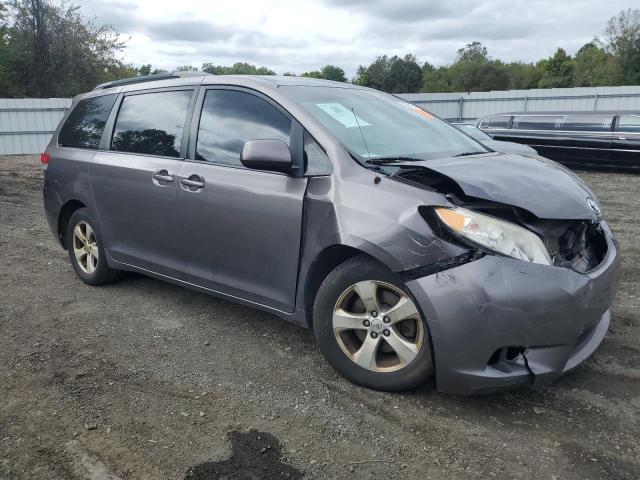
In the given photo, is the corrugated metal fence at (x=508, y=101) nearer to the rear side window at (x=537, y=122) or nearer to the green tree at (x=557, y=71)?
the rear side window at (x=537, y=122)

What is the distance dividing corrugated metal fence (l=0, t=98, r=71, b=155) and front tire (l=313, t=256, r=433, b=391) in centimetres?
1865

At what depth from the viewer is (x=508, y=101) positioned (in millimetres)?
23938

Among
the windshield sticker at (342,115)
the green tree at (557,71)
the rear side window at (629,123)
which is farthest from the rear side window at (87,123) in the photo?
the green tree at (557,71)

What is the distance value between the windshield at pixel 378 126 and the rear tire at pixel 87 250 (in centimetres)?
229

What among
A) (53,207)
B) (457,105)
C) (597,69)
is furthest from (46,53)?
(597,69)

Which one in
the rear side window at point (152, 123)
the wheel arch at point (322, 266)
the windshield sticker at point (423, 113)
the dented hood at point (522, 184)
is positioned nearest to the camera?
the dented hood at point (522, 184)

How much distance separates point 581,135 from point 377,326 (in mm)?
12342

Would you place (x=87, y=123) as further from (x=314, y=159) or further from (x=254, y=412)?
(x=254, y=412)

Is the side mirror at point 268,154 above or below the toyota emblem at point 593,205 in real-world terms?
above

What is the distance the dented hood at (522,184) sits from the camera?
2875 millimetres

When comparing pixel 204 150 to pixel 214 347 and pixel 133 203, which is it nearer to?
pixel 133 203

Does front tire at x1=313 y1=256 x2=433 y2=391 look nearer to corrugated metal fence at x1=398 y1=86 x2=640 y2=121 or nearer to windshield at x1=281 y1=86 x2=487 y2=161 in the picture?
windshield at x1=281 y1=86 x2=487 y2=161

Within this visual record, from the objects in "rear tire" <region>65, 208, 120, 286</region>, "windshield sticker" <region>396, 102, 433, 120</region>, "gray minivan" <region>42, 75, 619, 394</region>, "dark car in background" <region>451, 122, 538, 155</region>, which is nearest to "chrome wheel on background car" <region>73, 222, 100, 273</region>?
"rear tire" <region>65, 208, 120, 286</region>

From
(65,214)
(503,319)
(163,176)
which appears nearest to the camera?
(503,319)
